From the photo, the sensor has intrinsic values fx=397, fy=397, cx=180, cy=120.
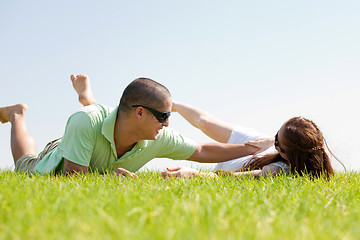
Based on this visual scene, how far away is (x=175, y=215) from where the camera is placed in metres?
2.58

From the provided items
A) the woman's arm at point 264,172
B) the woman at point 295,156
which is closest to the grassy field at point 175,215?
the woman's arm at point 264,172

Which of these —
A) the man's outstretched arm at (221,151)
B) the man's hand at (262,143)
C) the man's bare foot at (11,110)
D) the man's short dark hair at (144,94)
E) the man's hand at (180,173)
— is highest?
the man's short dark hair at (144,94)

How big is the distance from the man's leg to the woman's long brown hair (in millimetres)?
4564

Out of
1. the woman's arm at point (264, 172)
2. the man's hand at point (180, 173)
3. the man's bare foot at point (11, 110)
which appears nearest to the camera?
the man's hand at point (180, 173)

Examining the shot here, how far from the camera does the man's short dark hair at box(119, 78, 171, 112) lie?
5.60 metres

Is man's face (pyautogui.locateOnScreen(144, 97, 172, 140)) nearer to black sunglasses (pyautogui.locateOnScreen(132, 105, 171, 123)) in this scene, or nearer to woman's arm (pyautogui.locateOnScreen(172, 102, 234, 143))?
black sunglasses (pyautogui.locateOnScreen(132, 105, 171, 123))

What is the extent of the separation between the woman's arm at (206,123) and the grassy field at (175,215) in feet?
11.7

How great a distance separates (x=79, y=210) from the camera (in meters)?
2.65

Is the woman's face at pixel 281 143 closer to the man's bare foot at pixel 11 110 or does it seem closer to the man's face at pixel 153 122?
the man's face at pixel 153 122

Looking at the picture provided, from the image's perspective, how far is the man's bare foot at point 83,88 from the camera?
783 cm

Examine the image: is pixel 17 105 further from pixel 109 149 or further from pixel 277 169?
pixel 277 169

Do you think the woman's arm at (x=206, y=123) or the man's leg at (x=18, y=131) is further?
the woman's arm at (x=206, y=123)

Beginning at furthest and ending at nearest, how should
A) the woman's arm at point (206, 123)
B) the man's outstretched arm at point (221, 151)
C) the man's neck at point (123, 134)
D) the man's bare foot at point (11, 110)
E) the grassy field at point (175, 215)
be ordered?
1. the man's bare foot at point (11, 110)
2. the woman's arm at point (206, 123)
3. the man's outstretched arm at point (221, 151)
4. the man's neck at point (123, 134)
5. the grassy field at point (175, 215)

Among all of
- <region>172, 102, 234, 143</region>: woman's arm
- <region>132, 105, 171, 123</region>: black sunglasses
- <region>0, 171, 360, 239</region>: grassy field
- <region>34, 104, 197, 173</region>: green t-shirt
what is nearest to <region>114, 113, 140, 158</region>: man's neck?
<region>34, 104, 197, 173</region>: green t-shirt
